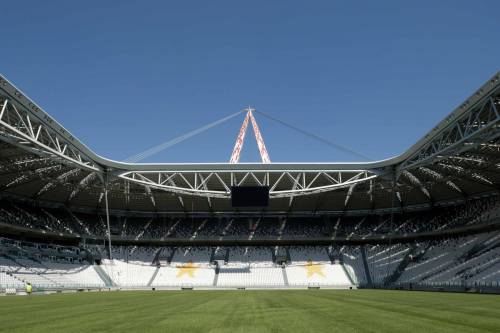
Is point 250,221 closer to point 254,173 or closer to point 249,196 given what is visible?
point 254,173

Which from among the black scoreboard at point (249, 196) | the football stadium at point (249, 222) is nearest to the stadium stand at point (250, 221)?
the football stadium at point (249, 222)

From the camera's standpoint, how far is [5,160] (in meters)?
42.2

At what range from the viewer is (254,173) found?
5284 cm

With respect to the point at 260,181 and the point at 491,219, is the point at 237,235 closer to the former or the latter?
the point at 260,181

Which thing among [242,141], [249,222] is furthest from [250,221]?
[242,141]

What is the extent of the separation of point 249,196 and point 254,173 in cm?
302

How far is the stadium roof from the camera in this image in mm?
32094

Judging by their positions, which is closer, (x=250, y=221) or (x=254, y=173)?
(x=254, y=173)

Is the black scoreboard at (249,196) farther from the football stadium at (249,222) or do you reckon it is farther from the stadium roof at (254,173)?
the stadium roof at (254,173)

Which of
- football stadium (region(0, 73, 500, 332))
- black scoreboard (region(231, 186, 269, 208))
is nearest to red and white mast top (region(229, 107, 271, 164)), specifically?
football stadium (region(0, 73, 500, 332))

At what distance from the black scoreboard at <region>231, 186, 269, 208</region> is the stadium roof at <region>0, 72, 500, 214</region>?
1402 mm

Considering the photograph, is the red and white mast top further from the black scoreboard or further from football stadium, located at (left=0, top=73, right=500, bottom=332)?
the black scoreboard

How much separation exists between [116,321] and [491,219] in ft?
170

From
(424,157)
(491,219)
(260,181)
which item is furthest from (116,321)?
(491,219)
